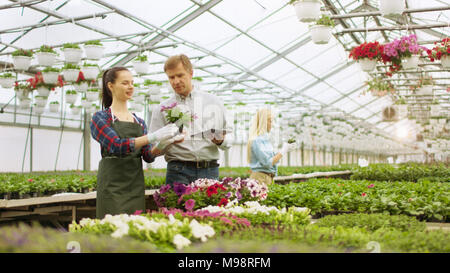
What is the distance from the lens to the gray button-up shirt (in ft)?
8.22

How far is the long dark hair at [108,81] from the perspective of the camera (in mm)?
2258

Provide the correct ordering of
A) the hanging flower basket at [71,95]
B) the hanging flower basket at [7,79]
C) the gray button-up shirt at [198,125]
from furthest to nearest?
the hanging flower basket at [71,95], the hanging flower basket at [7,79], the gray button-up shirt at [198,125]

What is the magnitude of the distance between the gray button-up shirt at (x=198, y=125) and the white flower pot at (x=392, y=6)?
2.55 metres

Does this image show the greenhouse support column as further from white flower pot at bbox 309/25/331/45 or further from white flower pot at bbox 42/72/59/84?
white flower pot at bbox 309/25/331/45

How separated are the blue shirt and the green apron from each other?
A: 1.90 m

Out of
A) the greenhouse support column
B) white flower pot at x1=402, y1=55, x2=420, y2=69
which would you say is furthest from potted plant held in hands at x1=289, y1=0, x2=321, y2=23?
the greenhouse support column

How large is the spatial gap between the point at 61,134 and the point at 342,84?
1204 centimetres

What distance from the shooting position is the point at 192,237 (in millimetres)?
1339

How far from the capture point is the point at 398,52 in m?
6.24

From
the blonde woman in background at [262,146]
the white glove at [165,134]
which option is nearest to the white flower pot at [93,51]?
the blonde woman in background at [262,146]

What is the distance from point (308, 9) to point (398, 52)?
8.02ft

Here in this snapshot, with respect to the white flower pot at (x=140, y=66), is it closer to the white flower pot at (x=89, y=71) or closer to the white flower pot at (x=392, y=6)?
the white flower pot at (x=89, y=71)

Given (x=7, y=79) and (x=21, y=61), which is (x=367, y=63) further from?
(x=7, y=79)
